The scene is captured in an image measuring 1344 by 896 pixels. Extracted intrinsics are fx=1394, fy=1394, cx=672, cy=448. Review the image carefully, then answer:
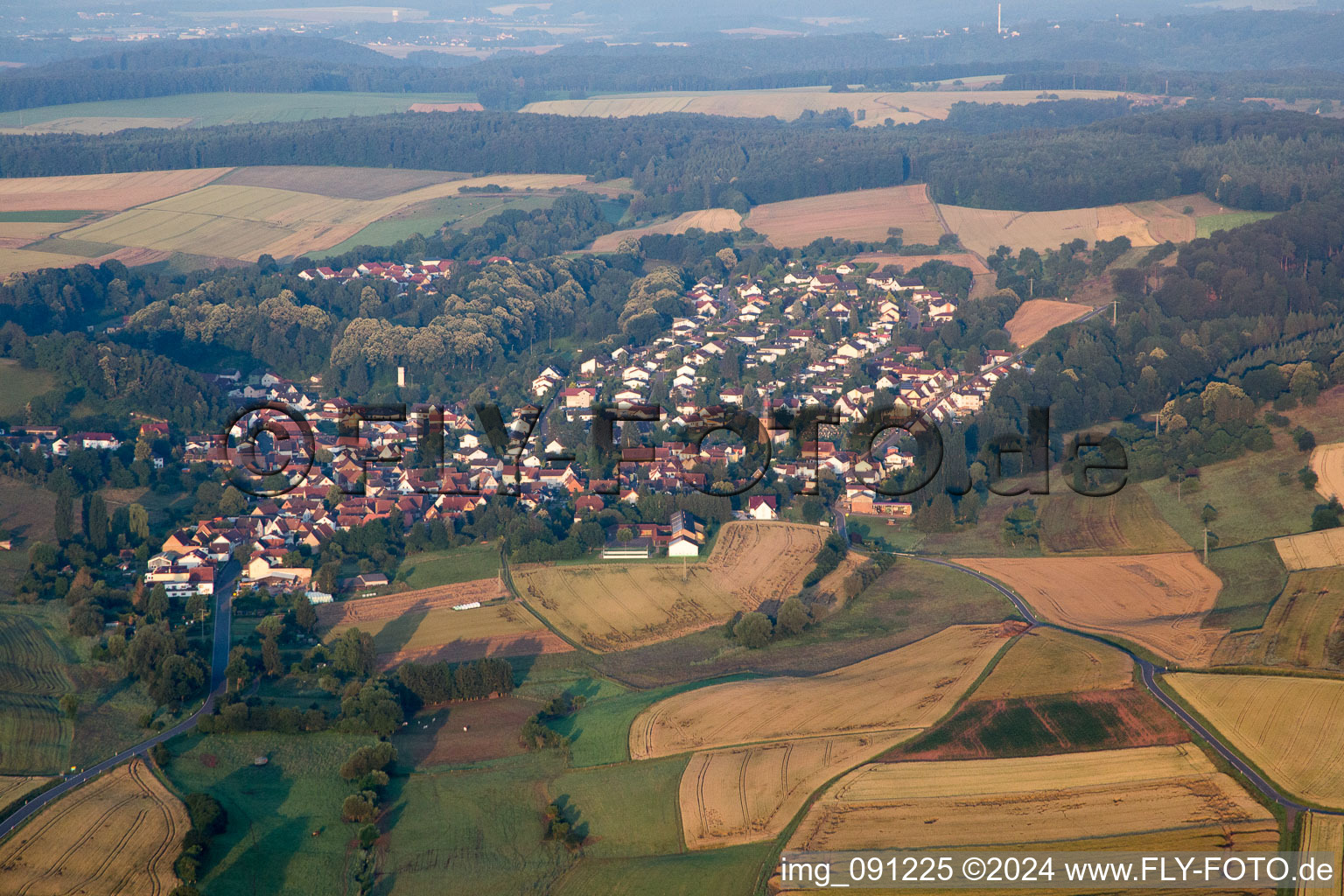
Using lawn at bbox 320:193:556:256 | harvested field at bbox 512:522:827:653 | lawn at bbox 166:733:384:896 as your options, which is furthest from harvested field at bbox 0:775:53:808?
lawn at bbox 320:193:556:256

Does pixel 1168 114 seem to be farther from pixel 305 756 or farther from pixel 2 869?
pixel 2 869

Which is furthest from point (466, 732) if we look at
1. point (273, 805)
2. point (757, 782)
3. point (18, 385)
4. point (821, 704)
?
point (18, 385)

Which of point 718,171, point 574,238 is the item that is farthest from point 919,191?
point 574,238

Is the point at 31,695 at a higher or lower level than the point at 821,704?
higher

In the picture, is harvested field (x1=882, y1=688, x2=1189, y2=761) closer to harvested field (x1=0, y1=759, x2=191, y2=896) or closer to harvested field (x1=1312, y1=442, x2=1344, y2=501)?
harvested field (x1=0, y1=759, x2=191, y2=896)

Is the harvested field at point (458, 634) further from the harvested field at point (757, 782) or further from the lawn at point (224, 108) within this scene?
the lawn at point (224, 108)

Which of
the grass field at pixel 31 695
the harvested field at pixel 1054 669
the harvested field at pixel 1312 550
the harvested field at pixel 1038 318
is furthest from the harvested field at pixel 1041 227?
the grass field at pixel 31 695

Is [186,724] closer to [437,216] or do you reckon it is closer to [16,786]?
[16,786]
